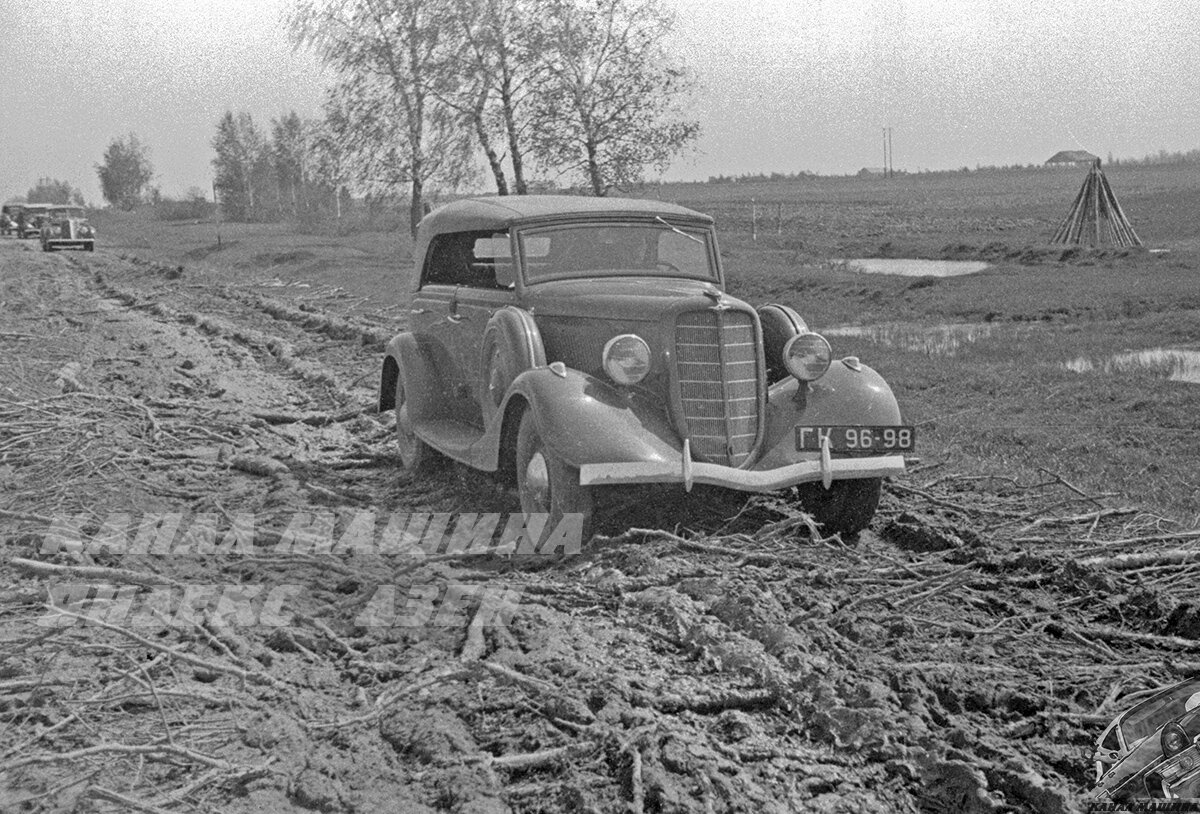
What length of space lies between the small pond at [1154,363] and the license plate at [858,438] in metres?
5.93

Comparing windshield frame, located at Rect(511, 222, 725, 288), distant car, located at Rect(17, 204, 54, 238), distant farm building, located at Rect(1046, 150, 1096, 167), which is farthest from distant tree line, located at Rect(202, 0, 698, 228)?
distant farm building, located at Rect(1046, 150, 1096, 167)

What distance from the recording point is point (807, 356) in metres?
6.53

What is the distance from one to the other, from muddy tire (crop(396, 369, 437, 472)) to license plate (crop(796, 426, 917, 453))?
9.77 ft

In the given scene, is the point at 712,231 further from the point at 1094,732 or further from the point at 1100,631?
the point at 1094,732

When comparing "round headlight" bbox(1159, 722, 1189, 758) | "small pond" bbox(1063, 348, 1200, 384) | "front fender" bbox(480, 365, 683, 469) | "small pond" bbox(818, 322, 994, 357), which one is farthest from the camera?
"small pond" bbox(818, 322, 994, 357)

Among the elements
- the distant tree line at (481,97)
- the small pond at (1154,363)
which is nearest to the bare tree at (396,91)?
the distant tree line at (481,97)

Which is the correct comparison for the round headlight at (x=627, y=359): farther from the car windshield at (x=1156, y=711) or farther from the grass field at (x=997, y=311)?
the car windshield at (x=1156, y=711)

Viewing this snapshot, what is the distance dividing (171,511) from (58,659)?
8.36ft

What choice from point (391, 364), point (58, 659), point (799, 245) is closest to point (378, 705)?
point (58, 659)

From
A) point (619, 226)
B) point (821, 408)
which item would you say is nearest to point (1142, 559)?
point (821, 408)

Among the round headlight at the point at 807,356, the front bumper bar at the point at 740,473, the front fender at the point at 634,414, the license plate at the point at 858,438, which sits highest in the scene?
the round headlight at the point at 807,356

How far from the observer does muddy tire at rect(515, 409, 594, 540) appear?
5949mm

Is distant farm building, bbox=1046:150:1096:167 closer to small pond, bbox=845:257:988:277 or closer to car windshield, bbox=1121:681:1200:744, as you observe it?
small pond, bbox=845:257:988:277

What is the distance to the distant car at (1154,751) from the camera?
2.92 metres
